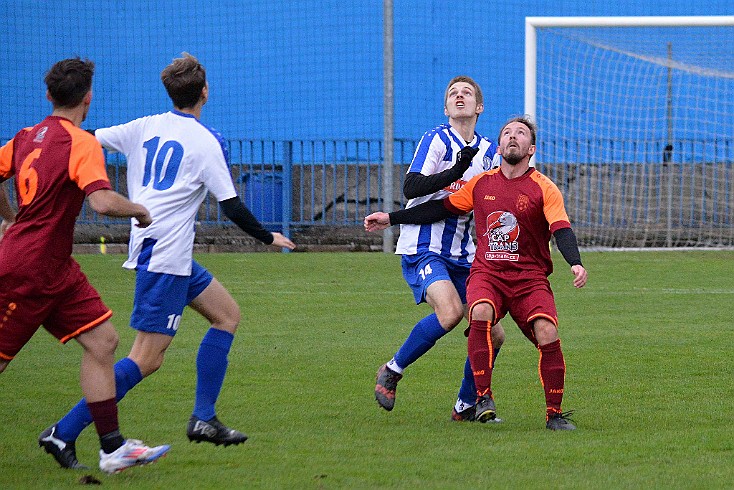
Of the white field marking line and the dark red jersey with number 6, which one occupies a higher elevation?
the dark red jersey with number 6

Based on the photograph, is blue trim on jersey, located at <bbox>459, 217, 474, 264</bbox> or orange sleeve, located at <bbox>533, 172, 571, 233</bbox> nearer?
orange sleeve, located at <bbox>533, 172, 571, 233</bbox>

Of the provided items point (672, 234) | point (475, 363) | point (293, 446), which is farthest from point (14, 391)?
point (672, 234)

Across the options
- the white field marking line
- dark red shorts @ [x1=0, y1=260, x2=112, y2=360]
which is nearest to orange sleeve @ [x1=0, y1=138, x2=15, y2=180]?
dark red shorts @ [x1=0, y1=260, x2=112, y2=360]

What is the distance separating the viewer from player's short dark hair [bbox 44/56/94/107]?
4.58 metres

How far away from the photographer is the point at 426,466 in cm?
466

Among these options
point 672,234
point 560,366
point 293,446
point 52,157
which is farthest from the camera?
point 672,234

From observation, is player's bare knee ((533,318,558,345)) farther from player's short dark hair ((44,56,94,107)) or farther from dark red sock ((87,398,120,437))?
player's short dark hair ((44,56,94,107))

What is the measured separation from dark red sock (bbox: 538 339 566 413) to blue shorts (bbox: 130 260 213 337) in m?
1.69

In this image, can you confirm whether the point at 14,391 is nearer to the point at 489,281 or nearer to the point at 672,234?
the point at 489,281

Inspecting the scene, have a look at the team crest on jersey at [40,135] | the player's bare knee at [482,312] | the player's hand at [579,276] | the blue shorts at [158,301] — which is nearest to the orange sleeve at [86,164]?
the team crest on jersey at [40,135]

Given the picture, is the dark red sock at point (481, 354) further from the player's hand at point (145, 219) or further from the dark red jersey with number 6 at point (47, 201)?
the dark red jersey with number 6 at point (47, 201)

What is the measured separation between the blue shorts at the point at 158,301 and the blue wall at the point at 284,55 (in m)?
12.1

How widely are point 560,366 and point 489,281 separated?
0.52m

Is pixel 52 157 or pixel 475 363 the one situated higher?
pixel 52 157
